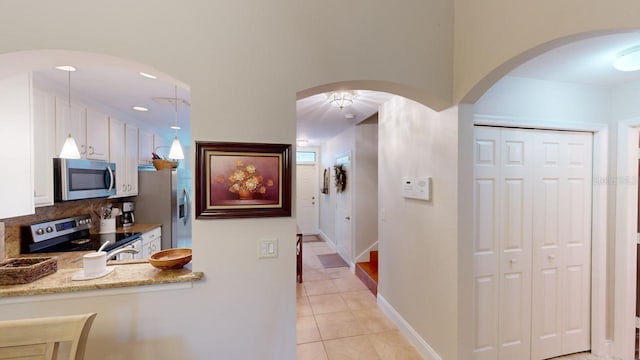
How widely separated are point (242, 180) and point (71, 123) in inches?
87.0

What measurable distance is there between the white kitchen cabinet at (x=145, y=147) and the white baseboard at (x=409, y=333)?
156 inches

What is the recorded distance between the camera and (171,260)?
1505 millimetres

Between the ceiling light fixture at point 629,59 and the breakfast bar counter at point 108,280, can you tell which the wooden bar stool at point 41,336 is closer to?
the breakfast bar counter at point 108,280

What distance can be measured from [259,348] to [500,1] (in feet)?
8.45

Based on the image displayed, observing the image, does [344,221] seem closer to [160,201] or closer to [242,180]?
[160,201]

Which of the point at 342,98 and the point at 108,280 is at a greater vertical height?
the point at 342,98

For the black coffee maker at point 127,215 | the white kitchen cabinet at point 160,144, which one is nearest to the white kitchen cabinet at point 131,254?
the black coffee maker at point 127,215

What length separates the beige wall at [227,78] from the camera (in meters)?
1.36

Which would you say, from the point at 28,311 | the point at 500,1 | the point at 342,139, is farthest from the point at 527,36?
the point at 342,139

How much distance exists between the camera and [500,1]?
151cm

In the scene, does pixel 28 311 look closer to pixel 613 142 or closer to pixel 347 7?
pixel 347 7

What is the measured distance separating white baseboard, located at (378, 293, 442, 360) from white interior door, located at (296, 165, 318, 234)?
425 cm

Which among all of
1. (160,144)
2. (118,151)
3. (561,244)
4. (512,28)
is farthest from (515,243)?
(160,144)

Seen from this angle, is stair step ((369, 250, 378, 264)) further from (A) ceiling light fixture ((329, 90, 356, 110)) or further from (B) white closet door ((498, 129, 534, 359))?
(A) ceiling light fixture ((329, 90, 356, 110))
